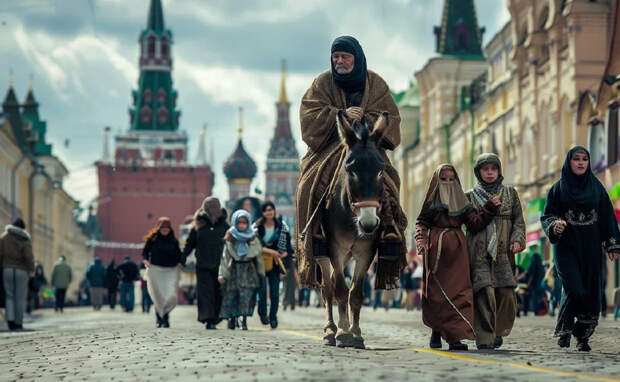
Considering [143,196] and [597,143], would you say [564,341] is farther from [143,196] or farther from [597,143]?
[143,196]

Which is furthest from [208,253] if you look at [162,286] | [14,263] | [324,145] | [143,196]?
[143,196]

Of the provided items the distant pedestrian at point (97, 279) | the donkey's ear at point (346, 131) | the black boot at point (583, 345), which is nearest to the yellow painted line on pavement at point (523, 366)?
the black boot at point (583, 345)

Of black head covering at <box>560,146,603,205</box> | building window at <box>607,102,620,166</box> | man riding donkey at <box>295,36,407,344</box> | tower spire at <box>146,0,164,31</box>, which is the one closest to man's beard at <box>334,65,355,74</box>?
man riding donkey at <box>295,36,407,344</box>

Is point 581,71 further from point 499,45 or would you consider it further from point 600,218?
point 600,218

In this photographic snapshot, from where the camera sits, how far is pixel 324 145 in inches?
552

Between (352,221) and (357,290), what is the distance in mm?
680

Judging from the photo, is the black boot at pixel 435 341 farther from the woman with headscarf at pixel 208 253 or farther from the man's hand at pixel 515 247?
the woman with headscarf at pixel 208 253

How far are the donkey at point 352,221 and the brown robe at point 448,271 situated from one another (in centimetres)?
52

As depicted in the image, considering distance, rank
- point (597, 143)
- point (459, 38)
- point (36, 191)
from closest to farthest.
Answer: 1. point (597, 143)
2. point (459, 38)
3. point (36, 191)

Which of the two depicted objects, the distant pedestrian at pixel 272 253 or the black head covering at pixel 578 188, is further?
the distant pedestrian at pixel 272 253

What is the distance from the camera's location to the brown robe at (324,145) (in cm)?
1363

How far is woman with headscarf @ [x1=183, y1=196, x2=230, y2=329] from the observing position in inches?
800

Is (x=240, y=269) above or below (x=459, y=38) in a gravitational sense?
below

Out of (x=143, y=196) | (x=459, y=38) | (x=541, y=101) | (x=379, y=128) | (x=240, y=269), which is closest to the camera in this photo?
(x=379, y=128)
